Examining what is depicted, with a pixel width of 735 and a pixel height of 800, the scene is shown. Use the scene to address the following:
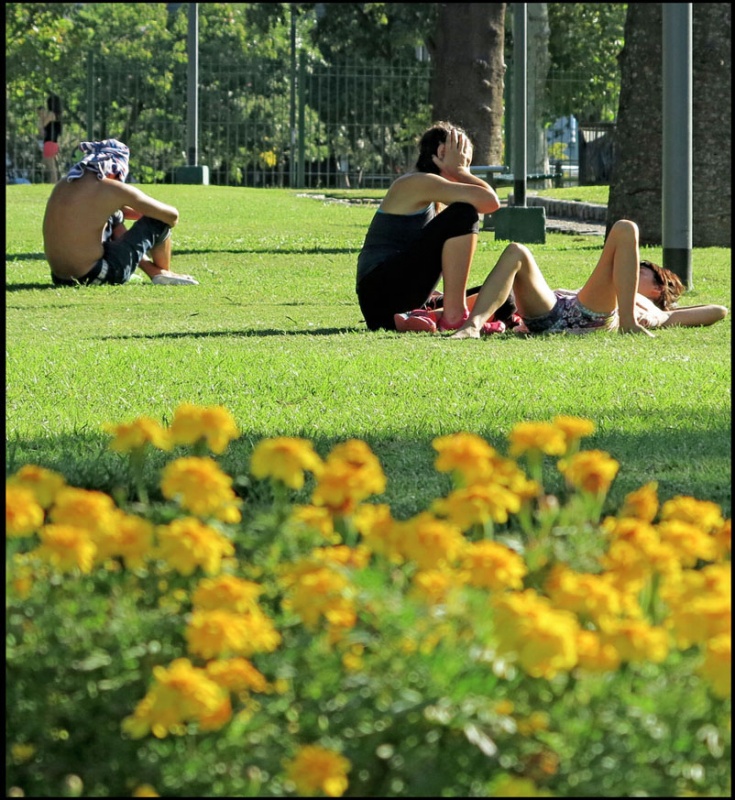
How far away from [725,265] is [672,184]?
3.20 meters

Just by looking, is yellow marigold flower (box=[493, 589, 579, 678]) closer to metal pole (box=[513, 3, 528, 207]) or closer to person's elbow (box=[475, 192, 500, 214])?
person's elbow (box=[475, 192, 500, 214])

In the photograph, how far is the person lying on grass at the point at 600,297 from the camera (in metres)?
8.59

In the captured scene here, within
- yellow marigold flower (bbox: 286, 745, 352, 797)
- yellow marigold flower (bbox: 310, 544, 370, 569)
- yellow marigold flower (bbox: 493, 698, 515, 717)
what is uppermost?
yellow marigold flower (bbox: 310, 544, 370, 569)

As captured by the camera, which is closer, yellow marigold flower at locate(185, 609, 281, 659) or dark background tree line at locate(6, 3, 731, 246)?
yellow marigold flower at locate(185, 609, 281, 659)

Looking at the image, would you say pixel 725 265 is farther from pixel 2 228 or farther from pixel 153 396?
pixel 2 228

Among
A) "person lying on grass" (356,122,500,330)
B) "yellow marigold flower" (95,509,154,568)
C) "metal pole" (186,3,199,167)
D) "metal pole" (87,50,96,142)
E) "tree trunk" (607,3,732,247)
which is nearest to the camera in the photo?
"yellow marigold flower" (95,509,154,568)

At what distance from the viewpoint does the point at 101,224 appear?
1158 centimetres

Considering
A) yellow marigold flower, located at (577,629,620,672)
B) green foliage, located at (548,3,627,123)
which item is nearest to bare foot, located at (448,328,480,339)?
yellow marigold flower, located at (577,629,620,672)

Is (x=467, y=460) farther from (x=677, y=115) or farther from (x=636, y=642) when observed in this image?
(x=677, y=115)

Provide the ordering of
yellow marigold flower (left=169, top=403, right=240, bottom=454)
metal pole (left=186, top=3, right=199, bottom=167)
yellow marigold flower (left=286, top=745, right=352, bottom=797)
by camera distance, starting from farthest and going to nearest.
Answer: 1. metal pole (left=186, top=3, right=199, bottom=167)
2. yellow marigold flower (left=169, top=403, right=240, bottom=454)
3. yellow marigold flower (left=286, top=745, right=352, bottom=797)

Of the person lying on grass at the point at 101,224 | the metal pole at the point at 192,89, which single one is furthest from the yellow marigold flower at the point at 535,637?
the metal pole at the point at 192,89

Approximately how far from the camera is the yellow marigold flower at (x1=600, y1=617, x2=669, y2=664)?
2217 millimetres

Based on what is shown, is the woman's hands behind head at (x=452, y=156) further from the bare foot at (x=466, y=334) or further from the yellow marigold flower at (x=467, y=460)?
the yellow marigold flower at (x=467, y=460)

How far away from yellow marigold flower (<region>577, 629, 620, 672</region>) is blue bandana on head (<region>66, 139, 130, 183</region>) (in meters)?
9.73
